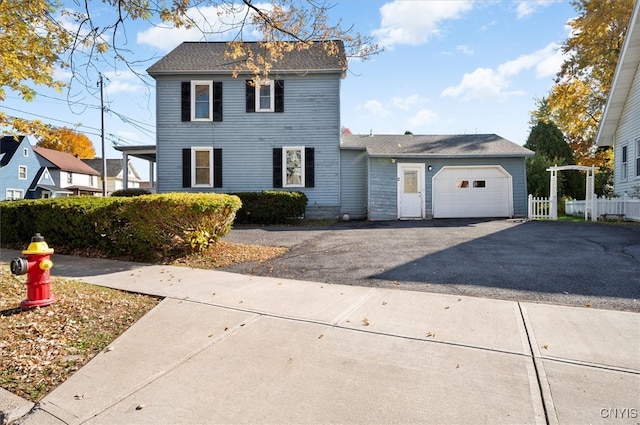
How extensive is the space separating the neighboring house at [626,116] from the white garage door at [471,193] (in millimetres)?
4034

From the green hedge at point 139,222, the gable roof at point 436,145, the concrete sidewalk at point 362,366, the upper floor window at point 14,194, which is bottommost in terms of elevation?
the concrete sidewalk at point 362,366

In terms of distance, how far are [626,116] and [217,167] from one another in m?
16.0

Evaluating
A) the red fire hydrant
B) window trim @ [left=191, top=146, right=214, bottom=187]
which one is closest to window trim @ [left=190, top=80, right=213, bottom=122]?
window trim @ [left=191, top=146, right=214, bottom=187]

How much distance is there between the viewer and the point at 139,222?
25.1 feet

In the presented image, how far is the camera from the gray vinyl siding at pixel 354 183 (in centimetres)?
1623

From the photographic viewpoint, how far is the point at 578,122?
23578 millimetres

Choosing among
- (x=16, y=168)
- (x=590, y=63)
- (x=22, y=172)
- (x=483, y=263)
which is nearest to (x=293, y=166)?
(x=483, y=263)

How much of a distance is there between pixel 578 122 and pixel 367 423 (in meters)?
27.2

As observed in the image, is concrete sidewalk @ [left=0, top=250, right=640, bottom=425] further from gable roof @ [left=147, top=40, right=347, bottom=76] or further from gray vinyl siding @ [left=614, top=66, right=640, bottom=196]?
gray vinyl siding @ [left=614, top=66, right=640, bottom=196]

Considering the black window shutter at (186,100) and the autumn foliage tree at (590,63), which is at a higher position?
the autumn foliage tree at (590,63)

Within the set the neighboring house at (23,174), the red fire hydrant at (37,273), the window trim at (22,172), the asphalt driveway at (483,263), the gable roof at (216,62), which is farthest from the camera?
the window trim at (22,172)

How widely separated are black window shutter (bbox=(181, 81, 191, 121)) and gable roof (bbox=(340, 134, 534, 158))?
6.50 m

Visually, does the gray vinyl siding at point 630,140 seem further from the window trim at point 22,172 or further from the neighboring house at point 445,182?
the window trim at point 22,172

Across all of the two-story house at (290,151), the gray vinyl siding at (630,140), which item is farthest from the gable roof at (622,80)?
the two-story house at (290,151)
